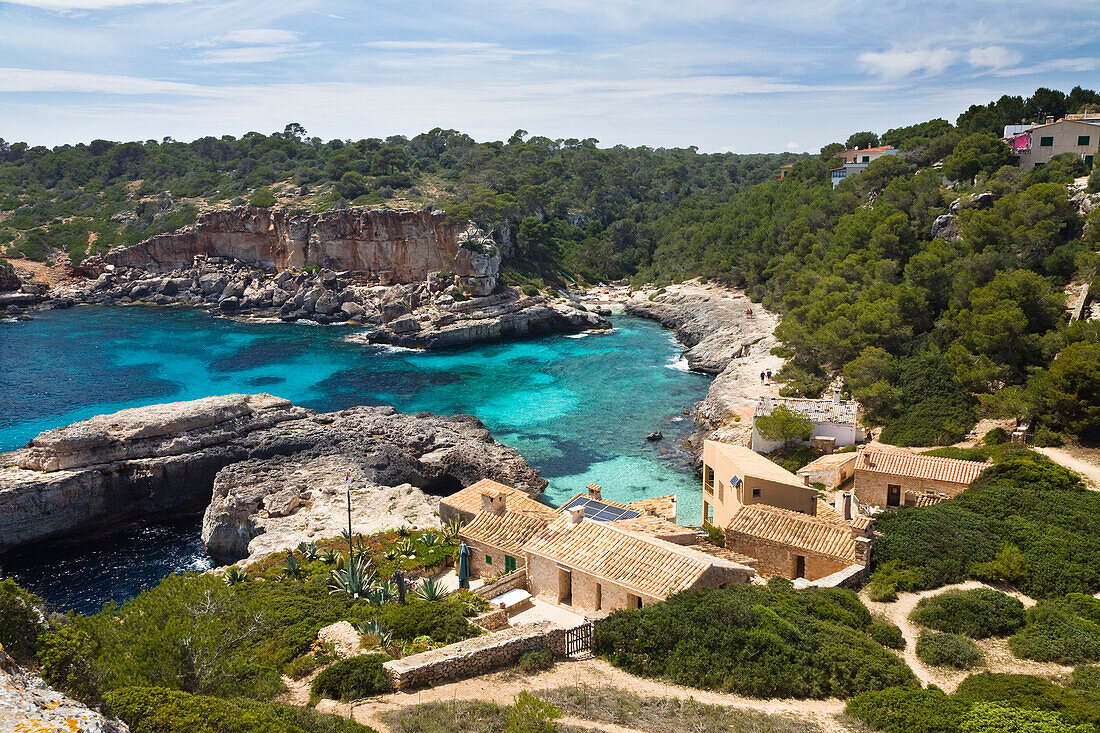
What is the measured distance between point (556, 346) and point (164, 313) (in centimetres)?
4113

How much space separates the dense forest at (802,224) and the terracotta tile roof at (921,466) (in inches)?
212

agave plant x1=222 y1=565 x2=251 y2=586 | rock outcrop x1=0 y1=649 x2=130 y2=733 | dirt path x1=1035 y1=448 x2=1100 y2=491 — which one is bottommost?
agave plant x1=222 y1=565 x2=251 y2=586

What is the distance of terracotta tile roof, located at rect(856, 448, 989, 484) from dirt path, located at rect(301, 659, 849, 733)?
42.3ft

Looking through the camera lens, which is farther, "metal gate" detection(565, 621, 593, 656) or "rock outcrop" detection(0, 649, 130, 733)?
"metal gate" detection(565, 621, 593, 656)

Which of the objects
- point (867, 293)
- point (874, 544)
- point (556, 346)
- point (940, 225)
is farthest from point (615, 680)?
point (556, 346)

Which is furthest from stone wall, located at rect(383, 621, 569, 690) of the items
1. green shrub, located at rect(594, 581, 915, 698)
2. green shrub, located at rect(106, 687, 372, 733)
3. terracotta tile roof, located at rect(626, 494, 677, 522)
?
terracotta tile roof, located at rect(626, 494, 677, 522)

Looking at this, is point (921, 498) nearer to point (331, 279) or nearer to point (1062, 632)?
point (1062, 632)

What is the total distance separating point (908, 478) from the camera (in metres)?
22.7

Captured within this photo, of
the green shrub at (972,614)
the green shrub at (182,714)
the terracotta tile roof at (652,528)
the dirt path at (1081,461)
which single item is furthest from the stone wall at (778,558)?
the green shrub at (182,714)

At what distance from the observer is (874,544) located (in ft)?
59.3

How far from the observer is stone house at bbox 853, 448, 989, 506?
73.6 feet

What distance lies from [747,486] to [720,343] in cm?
3174

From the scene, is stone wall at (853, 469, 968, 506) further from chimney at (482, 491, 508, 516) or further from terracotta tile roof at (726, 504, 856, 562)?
chimney at (482, 491, 508, 516)

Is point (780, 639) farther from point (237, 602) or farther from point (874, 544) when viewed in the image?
point (237, 602)
